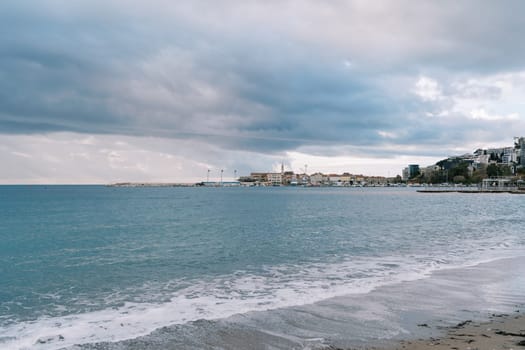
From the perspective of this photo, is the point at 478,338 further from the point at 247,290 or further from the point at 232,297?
the point at 247,290

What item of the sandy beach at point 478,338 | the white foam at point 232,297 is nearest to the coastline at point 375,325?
the sandy beach at point 478,338

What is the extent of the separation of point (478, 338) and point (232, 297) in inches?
302

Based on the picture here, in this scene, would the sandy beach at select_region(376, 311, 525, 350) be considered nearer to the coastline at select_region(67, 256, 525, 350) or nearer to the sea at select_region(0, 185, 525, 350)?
the coastline at select_region(67, 256, 525, 350)

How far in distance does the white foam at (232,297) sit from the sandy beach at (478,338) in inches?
181

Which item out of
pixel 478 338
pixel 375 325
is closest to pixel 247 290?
pixel 375 325

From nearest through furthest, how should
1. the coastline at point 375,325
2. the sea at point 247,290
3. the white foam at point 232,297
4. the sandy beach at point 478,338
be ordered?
the sandy beach at point 478,338
the coastline at point 375,325
the sea at point 247,290
the white foam at point 232,297

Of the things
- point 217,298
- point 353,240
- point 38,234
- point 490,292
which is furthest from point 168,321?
point 38,234

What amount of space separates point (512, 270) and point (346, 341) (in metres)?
12.7

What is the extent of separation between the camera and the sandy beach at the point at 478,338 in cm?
905

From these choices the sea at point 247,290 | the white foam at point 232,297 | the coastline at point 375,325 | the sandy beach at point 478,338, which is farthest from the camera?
the white foam at point 232,297

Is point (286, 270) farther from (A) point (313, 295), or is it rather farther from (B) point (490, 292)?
(B) point (490, 292)

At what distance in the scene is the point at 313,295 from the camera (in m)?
14.6

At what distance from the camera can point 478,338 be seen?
9648 millimetres

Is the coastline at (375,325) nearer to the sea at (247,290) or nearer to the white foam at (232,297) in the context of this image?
the sea at (247,290)
